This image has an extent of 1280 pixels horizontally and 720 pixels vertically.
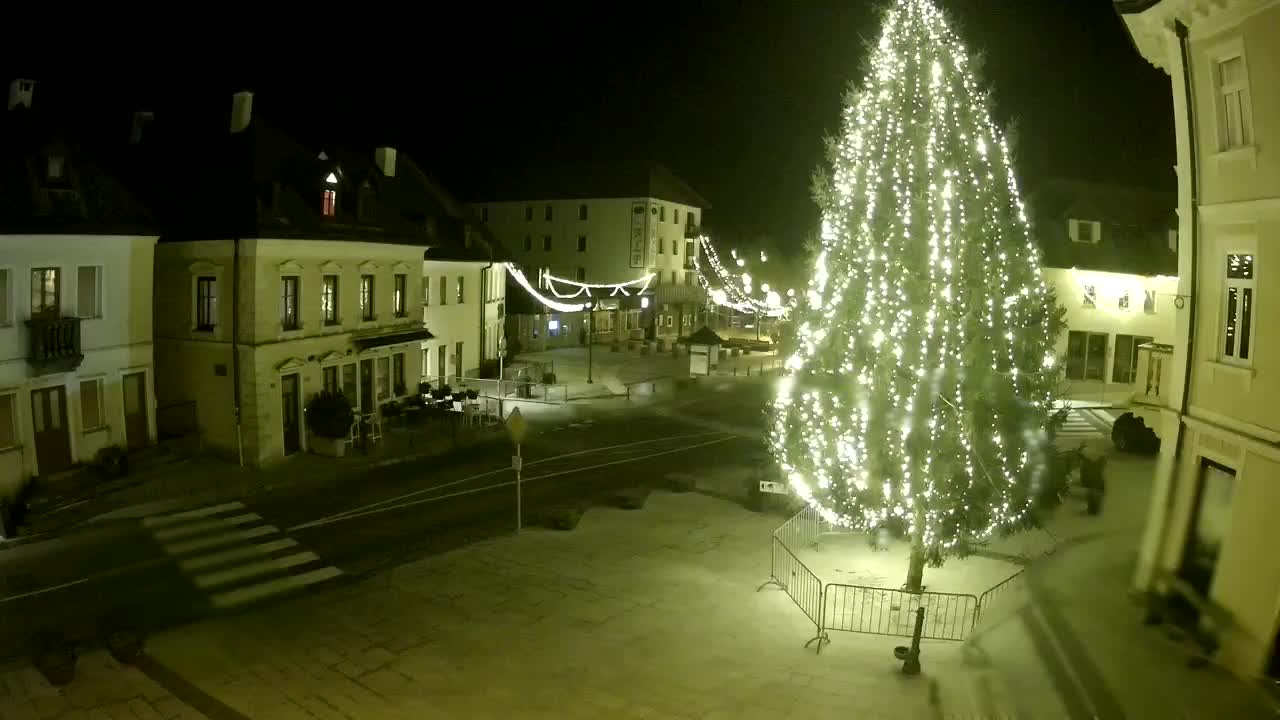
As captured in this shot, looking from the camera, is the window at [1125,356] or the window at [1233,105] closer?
the window at [1233,105]

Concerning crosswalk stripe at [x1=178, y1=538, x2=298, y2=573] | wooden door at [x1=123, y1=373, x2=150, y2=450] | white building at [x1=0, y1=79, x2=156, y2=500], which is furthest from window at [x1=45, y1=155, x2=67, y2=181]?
crosswalk stripe at [x1=178, y1=538, x2=298, y2=573]

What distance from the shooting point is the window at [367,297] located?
2878 cm

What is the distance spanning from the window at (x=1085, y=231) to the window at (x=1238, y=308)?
83.0 ft

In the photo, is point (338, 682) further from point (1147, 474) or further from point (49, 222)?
point (1147, 474)

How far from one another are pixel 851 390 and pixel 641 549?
18.9ft

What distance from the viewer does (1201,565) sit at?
463 inches

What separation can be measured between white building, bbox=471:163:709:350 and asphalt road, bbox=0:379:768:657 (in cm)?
2733

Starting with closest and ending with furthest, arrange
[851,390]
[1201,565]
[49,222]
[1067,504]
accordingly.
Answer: [1201,565], [851,390], [1067,504], [49,222]

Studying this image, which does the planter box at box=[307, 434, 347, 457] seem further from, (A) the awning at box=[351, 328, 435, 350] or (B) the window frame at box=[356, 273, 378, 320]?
(B) the window frame at box=[356, 273, 378, 320]

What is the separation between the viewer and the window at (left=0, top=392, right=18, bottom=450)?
64.3 feet

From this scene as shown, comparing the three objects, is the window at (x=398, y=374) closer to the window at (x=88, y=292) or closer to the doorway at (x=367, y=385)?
the doorway at (x=367, y=385)

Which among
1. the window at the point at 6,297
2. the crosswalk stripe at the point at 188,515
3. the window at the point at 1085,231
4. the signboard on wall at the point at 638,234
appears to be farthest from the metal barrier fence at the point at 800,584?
the signboard on wall at the point at 638,234

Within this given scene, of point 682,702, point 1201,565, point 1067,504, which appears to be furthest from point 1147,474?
point 682,702

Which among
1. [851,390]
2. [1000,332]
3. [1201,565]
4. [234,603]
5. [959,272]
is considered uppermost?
[959,272]
